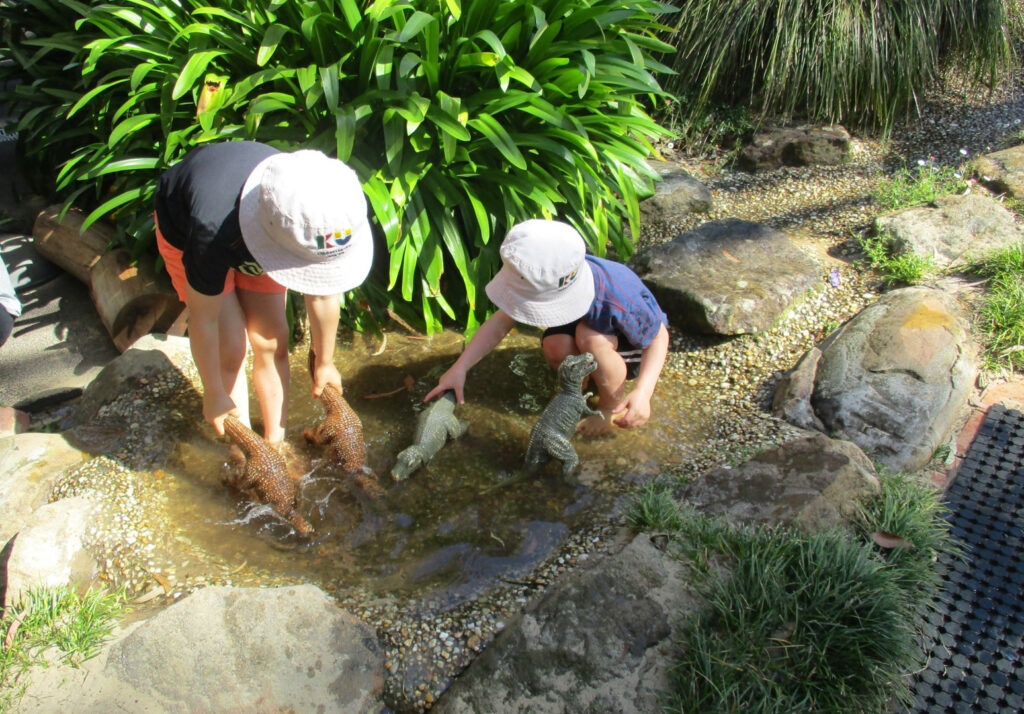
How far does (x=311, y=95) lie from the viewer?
3.40m

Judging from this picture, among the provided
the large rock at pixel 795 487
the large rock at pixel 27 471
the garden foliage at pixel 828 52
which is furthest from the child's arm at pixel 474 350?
the garden foliage at pixel 828 52

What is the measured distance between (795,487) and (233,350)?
7.66 ft

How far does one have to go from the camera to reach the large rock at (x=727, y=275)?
150 inches

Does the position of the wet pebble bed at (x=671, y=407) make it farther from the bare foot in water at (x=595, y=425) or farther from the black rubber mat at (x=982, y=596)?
the black rubber mat at (x=982, y=596)

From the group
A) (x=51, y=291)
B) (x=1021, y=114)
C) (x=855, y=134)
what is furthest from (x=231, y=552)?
(x=1021, y=114)

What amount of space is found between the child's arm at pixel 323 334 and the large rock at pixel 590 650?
1.40 metres

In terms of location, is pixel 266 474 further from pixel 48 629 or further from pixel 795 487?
pixel 795 487

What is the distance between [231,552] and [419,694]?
1.00m

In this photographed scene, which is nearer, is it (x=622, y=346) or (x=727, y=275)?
(x=622, y=346)

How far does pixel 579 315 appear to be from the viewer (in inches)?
114

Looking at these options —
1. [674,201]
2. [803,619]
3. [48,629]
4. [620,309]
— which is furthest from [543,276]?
[674,201]

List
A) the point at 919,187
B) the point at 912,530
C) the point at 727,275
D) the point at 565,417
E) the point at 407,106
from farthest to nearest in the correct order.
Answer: the point at 919,187
the point at 727,275
the point at 407,106
the point at 565,417
the point at 912,530

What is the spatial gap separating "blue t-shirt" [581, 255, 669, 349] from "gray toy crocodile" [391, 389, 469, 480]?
2.37 feet

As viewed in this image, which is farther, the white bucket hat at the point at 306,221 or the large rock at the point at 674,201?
the large rock at the point at 674,201
